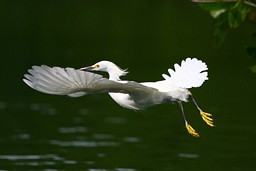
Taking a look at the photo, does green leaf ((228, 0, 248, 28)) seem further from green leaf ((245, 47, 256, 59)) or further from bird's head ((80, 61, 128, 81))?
bird's head ((80, 61, 128, 81))

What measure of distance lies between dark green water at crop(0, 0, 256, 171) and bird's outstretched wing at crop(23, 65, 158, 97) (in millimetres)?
4237

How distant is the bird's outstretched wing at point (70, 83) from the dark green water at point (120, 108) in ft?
13.9

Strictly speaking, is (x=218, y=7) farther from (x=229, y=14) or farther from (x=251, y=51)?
(x=251, y=51)

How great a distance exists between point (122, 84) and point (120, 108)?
8.79m

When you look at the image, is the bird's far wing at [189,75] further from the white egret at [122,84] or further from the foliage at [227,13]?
the foliage at [227,13]

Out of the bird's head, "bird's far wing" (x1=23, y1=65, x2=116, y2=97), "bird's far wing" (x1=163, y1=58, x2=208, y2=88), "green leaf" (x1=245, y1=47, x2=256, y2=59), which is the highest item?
the bird's head

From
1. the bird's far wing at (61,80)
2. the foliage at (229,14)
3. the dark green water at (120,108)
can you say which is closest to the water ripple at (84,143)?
the dark green water at (120,108)

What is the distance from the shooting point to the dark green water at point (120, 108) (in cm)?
1141

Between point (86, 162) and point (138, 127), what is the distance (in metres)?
2.59

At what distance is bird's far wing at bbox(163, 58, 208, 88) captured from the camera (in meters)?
6.91

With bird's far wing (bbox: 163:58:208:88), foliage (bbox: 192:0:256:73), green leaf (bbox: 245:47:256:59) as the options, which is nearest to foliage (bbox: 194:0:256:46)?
foliage (bbox: 192:0:256:73)

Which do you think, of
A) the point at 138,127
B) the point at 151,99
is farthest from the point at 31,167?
the point at 151,99

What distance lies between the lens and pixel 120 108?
15.3 meters

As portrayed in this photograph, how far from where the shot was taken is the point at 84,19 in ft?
97.7
